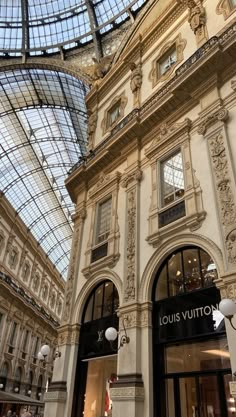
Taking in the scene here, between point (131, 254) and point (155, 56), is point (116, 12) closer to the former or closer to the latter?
point (155, 56)

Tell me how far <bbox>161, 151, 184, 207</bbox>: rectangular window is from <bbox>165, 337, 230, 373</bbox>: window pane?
13.0 ft

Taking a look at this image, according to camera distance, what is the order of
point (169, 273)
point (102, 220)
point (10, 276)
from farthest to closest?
point (10, 276) < point (102, 220) < point (169, 273)

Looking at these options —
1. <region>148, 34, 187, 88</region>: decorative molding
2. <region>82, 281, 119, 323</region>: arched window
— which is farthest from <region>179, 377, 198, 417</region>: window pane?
<region>148, 34, 187, 88</region>: decorative molding

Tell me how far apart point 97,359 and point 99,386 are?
701mm

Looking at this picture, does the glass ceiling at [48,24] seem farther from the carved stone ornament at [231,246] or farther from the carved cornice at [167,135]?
the carved stone ornament at [231,246]

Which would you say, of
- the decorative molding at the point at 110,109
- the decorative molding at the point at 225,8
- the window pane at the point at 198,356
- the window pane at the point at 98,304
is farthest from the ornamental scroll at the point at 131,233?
the decorative molding at the point at 225,8

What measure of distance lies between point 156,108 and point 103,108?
5585mm

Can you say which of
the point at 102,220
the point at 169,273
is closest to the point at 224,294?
the point at 169,273

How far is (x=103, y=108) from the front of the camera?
1599cm

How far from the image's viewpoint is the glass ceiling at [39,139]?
25.7 metres

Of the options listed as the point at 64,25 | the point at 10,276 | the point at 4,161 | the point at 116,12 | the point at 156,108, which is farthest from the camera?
the point at 4,161

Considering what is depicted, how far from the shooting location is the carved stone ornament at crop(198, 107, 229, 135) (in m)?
8.80

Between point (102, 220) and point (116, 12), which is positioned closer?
point (102, 220)

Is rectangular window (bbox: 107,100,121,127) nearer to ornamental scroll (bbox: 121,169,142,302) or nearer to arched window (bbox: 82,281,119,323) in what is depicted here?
ornamental scroll (bbox: 121,169,142,302)
